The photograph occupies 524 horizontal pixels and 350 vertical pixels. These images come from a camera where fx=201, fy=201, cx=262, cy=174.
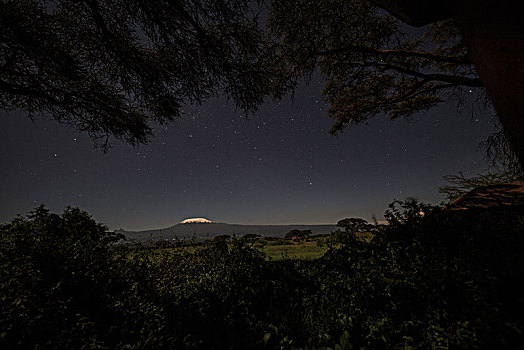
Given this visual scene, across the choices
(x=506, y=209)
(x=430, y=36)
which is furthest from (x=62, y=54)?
(x=430, y=36)

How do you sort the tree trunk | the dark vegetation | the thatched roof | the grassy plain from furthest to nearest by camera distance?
the grassy plain → the thatched roof → the dark vegetation → the tree trunk

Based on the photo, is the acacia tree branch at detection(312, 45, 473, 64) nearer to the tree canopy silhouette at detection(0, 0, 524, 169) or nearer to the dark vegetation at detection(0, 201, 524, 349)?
the tree canopy silhouette at detection(0, 0, 524, 169)

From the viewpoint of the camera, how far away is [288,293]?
496 cm

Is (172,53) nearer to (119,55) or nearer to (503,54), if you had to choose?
(119,55)

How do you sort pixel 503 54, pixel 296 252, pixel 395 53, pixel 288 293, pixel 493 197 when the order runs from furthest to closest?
pixel 296 252 → pixel 395 53 → pixel 288 293 → pixel 493 197 → pixel 503 54

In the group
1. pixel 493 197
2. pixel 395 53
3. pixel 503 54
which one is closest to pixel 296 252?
pixel 493 197

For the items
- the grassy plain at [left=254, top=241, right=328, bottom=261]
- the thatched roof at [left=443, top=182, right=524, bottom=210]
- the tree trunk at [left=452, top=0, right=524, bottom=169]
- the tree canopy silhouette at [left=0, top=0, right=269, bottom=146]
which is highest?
the tree canopy silhouette at [left=0, top=0, right=269, bottom=146]

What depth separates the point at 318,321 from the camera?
3820 millimetres

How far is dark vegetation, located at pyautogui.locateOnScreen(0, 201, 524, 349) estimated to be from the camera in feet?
8.00

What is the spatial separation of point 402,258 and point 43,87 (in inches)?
388

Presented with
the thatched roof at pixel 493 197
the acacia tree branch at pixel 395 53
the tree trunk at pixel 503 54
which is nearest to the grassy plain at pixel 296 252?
the thatched roof at pixel 493 197

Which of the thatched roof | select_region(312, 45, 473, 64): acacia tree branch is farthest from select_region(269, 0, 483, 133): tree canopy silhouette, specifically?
the thatched roof

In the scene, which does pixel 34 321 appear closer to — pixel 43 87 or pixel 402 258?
pixel 402 258

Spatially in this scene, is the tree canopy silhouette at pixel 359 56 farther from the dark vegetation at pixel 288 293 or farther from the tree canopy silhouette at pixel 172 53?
the dark vegetation at pixel 288 293
